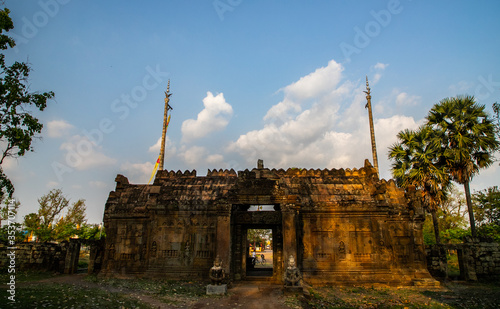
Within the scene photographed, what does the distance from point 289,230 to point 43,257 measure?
17.3 metres

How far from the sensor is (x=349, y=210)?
1526 centimetres

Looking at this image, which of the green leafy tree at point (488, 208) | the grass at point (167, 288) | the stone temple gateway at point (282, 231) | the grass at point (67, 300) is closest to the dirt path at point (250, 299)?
the grass at point (167, 288)

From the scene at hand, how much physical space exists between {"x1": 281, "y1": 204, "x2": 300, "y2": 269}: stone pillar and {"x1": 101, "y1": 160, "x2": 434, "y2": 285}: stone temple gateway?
0.05 meters

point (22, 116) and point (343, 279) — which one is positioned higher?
point (22, 116)

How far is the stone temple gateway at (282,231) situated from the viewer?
14477 mm

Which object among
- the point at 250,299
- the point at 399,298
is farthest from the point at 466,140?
the point at 250,299

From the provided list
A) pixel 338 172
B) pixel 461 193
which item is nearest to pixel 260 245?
pixel 461 193

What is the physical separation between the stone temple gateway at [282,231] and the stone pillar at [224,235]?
0.05m

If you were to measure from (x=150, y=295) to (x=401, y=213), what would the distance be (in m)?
13.1

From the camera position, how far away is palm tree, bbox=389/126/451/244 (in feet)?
65.5

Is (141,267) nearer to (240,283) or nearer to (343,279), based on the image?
(240,283)

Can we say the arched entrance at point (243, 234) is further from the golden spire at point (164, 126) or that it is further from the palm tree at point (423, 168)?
the golden spire at point (164, 126)

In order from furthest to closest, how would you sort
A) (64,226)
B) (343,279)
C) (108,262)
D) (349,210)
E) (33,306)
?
1. (64,226)
2. (108,262)
3. (349,210)
4. (343,279)
5. (33,306)

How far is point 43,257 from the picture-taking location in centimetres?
1947
